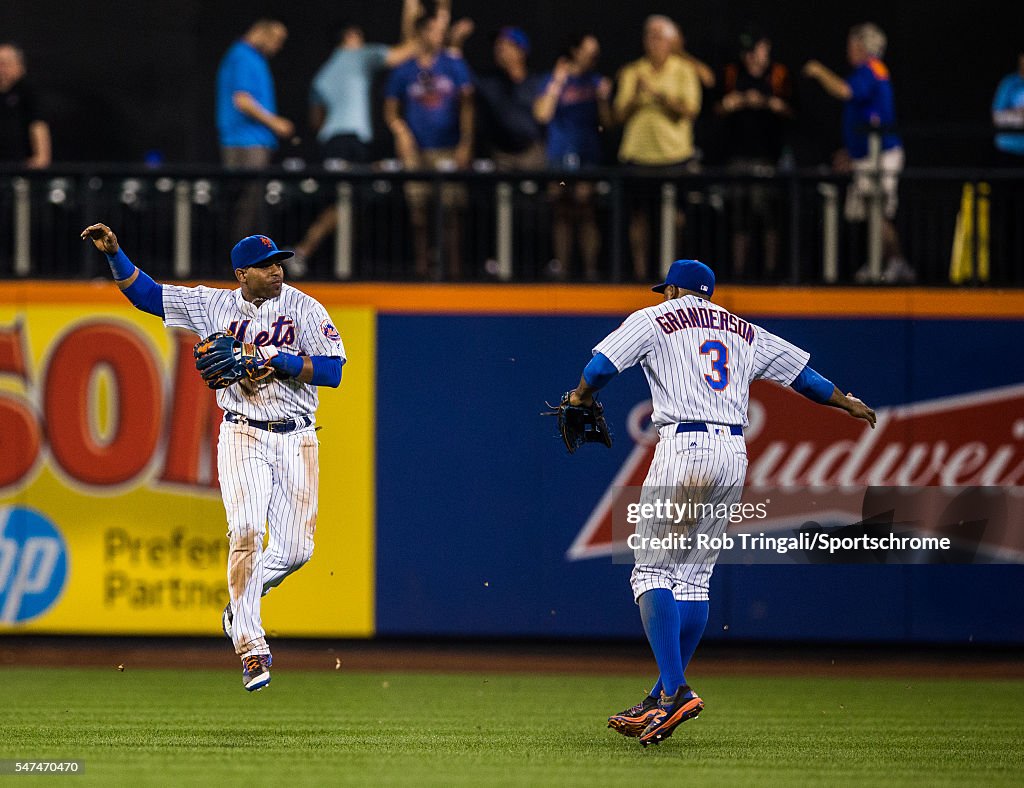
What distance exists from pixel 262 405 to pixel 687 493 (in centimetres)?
221

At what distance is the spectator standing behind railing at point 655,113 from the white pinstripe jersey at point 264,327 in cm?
466

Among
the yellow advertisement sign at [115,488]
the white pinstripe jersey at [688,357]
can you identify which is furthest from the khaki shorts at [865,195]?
the white pinstripe jersey at [688,357]

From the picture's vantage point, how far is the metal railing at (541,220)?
12211mm

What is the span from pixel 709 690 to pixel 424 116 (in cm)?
519

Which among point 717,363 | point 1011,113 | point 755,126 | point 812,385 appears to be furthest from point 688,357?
point 1011,113

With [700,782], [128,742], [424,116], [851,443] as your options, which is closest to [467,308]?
[424,116]

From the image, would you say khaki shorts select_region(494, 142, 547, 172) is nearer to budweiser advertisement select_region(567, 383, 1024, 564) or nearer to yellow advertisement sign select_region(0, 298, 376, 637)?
A: yellow advertisement sign select_region(0, 298, 376, 637)

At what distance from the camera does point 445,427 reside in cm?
1217

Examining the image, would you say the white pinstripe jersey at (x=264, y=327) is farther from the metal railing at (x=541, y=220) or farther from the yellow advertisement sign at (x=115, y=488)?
the metal railing at (x=541, y=220)

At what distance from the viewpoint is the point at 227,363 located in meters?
7.76

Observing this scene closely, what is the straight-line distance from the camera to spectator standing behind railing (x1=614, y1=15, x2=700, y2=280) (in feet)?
40.3

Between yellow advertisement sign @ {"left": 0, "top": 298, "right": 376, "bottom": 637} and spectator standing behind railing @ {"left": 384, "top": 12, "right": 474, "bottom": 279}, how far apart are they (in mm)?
1036

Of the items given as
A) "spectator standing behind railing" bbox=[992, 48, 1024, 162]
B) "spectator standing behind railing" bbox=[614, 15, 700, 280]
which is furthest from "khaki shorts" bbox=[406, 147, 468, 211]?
"spectator standing behind railing" bbox=[992, 48, 1024, 162]

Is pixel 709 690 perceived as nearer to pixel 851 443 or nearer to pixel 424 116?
pixel 851 443
